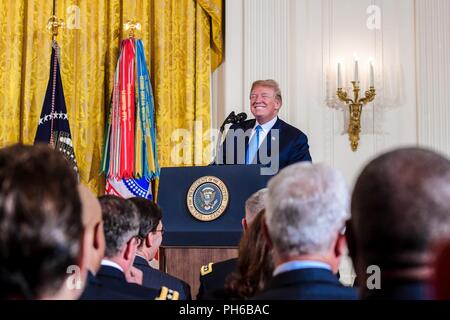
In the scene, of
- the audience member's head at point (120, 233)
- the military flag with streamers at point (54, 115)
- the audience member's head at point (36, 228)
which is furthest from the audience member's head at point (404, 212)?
the military flag with streamers at point (54, 115)

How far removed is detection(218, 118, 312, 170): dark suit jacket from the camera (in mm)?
5453

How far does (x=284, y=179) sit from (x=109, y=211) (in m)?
1.06

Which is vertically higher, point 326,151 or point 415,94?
point 415,94

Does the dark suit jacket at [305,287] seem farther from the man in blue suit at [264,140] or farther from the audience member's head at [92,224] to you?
the man in blue suit at [264,140]

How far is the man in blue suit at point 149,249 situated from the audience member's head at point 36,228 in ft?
6.89

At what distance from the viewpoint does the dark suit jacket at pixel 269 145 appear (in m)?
5.45

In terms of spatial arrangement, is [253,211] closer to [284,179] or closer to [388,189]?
[284,179]

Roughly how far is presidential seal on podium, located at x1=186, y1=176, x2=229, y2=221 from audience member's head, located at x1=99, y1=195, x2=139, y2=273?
1.88m

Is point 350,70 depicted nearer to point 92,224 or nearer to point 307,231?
point 307,231

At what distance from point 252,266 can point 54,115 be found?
15.6ft
